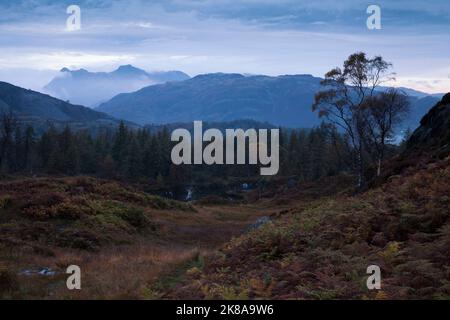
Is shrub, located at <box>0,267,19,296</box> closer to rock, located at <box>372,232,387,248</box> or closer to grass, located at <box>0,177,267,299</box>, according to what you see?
grass, located at <box>0,177,267,299</box>

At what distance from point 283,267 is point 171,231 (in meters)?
21.8

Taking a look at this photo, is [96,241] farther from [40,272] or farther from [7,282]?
[7,282]

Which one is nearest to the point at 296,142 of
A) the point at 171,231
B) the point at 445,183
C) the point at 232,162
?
the point at 232,162

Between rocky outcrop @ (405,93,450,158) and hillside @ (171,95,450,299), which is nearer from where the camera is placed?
hillside @ (171,95,450,299)

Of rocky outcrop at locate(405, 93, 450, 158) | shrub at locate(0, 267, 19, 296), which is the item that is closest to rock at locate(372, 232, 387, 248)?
shrub at locate(0, 267, 19, 296)

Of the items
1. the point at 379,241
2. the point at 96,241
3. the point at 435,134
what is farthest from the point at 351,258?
the point at 435,134

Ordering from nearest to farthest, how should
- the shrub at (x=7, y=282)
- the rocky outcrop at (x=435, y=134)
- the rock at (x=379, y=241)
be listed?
the rock at (x=379, y=241) < the shrub at (x=7, y=282) < the rocky outcrop at (x=435, y=134)

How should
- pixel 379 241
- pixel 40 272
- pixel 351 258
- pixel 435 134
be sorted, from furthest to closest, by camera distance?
pixel 435 134 < pixel 40 272 < pixel 379 241 < pixel 351 258

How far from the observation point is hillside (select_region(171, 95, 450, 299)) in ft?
28.6

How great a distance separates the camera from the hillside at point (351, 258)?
28.6ft

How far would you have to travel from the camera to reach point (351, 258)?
11.1 meters

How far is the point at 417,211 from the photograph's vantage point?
13484mm

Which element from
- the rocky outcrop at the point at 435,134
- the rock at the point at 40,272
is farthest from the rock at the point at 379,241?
the rocky outcrop at the point at 435,134

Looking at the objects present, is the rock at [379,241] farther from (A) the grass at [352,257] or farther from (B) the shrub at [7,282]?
(B) the shrub at [7,282]
